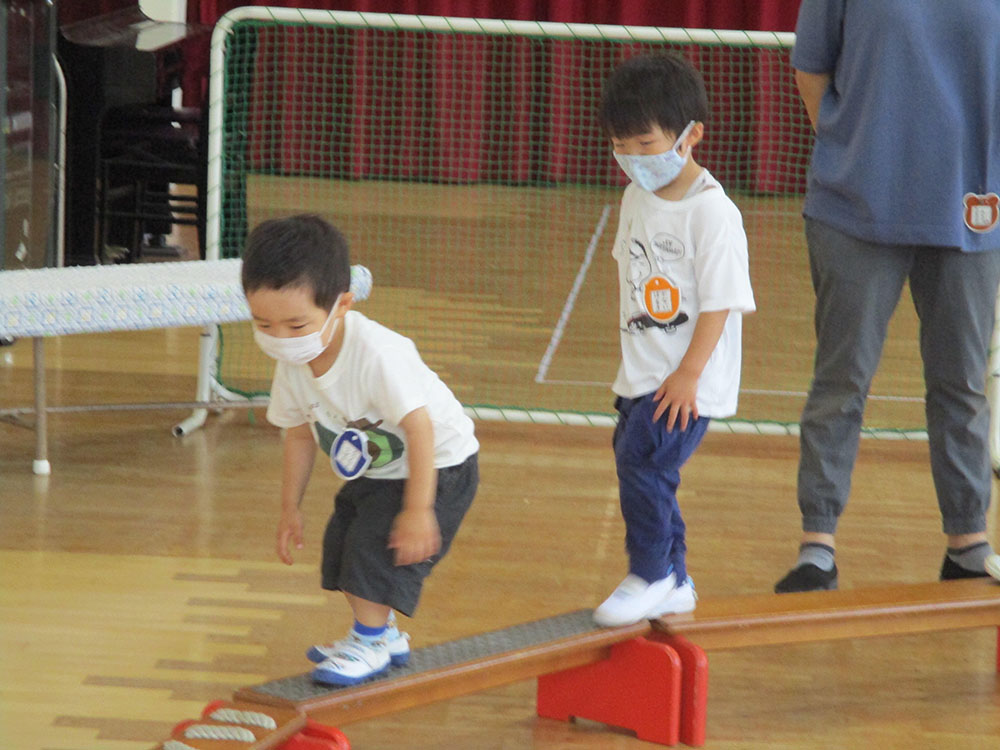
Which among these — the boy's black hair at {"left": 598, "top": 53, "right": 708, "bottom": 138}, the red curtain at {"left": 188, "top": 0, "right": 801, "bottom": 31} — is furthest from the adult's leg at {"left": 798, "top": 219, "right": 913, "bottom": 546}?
the red curtain at {"left": 188, "top": 0, "right": 801, "bottom": 31}

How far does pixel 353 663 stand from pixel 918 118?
4.05 feet

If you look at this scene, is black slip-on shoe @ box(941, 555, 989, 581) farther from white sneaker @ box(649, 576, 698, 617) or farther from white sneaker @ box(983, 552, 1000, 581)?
white sneaker @ box(649, 576, 698, 617)

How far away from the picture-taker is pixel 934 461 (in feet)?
7.67

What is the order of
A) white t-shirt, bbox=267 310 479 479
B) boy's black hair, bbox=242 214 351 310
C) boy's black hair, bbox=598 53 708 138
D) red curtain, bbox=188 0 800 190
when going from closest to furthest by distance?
boy's black hair, bbox=242 214 351 310 < white t-shirt, bbox=267 310 479 479 < boy's black hair, bbox=598 53 708 138 < red curtain, bbox=188 0 800 190

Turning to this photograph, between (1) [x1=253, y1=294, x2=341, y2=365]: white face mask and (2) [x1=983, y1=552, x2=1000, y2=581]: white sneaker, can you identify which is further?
(2) [x1=983, y1=552, x2=1000, y2=581]: white sneaker

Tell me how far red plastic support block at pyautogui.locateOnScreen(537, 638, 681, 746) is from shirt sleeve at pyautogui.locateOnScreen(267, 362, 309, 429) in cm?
53

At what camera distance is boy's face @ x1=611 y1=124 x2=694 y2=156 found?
6.11 feet

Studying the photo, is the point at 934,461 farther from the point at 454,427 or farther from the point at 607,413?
the point at 607,413

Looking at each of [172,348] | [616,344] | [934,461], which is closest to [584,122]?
[616,344]

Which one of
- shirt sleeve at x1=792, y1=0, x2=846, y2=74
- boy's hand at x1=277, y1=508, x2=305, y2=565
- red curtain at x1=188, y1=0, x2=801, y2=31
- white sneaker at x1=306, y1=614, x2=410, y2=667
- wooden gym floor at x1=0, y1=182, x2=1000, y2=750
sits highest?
red curtain at x1=188, y1=0, x2=801, y2=31

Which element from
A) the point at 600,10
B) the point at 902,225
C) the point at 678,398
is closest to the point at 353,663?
the point at 678,398

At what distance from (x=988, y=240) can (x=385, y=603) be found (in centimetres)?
116

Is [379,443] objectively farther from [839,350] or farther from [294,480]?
[839,350]

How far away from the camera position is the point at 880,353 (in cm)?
230
